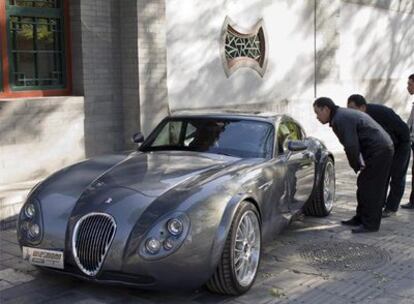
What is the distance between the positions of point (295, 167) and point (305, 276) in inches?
53.3

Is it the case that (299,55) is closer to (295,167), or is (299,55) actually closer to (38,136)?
(38,136)

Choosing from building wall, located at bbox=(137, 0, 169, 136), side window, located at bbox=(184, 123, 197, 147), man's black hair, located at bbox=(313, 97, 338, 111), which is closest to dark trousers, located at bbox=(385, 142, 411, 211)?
man's black hair, located at bbox=(313, 97, 338, 111)

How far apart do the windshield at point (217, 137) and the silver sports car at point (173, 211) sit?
0.4 inches

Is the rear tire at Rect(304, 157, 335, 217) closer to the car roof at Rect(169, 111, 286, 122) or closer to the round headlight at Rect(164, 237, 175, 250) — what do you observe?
the car roof at Rect(169, 111, 286, 122)

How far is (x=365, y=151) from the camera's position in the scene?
6.89 m

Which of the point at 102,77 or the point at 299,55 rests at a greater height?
the point at 299,55

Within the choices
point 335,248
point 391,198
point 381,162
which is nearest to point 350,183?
point 391,198

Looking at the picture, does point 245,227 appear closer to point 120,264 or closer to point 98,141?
point 120,264

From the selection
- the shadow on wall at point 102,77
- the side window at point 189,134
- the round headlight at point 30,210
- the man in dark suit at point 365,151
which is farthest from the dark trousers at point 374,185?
the shadow on wall at point 102,77

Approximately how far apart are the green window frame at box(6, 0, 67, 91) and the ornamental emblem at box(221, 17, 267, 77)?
355 centimetres

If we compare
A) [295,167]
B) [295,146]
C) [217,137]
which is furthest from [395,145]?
[217,137]

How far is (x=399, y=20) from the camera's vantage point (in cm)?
1802

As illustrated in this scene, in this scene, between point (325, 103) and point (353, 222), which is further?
point (353, 222)

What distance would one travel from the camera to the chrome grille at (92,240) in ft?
14.6
